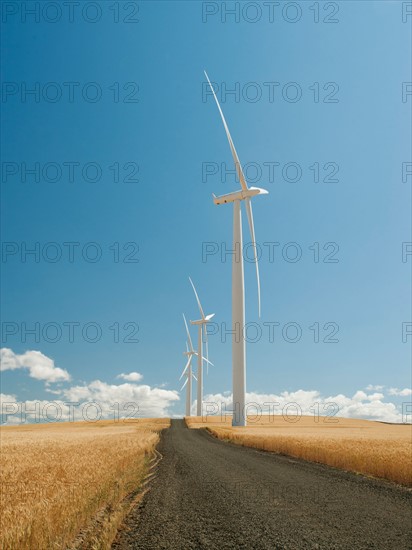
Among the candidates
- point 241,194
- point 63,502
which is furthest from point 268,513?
point 241,194

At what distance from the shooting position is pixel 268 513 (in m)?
14.3

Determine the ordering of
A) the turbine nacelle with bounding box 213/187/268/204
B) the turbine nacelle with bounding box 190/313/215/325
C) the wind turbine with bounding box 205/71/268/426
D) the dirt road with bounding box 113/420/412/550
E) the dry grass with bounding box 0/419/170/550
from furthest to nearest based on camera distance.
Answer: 1. the turbine nacelle with bounding box 190/313/215/325
2. the turbine nacelle with bounding box 213/187/268/204
3. the wind turbine with bounding box 205/71/268/426
4. the dirt road with bounding box 113/420/412/550
5. the dry grass with bounding box 0/419/170/550

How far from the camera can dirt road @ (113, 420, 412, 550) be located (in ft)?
37.5

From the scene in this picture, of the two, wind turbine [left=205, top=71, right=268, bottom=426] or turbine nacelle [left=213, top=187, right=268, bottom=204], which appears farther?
turbine nacelle [left=213, top=187, right=268, bottom=204]

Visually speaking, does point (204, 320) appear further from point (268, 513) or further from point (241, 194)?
point (268, 513)

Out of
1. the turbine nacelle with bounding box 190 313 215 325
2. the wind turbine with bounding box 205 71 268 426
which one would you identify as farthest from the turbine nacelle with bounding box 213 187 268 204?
the turbine nacelle with bounding box 190 313 215 325

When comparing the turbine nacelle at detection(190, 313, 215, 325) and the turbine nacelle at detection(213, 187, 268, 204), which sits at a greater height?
the turbine nacelle at detection(213, 187, 268, 204)

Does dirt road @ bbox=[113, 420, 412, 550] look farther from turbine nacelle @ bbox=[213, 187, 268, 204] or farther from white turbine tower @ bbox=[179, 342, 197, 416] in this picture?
white turbine tower @ bbox=[179, 342, 197, 416]

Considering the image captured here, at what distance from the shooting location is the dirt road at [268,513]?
11422 millimetres

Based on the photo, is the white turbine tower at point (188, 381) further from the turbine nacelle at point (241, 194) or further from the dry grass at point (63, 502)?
the dry grass at point (63, 502)

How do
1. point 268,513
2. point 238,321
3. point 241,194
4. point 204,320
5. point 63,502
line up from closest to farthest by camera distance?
point 63,502, point 268,513, point 238,321, point 241,194, point 204,320

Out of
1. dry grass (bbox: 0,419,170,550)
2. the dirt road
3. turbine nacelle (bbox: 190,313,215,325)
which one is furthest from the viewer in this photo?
turbine nacelle (bbox: 190,313,215,325)

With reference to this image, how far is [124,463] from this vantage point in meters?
25.8

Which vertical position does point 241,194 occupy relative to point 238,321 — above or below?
above
